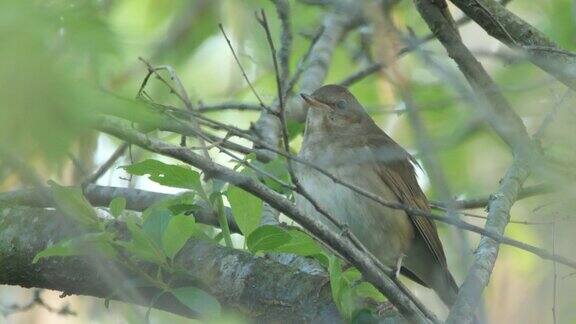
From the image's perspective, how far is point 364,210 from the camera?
568 cm

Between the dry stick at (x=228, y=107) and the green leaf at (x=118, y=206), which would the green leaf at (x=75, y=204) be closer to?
the green leaf at (x=118, y=206)

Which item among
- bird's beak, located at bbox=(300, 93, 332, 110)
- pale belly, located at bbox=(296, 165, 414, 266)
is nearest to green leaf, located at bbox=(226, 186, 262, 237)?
pale belly, located at bbox=(296, 165, 414, 266)

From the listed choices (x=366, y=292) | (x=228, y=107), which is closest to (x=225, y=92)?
(x=228, y=107)

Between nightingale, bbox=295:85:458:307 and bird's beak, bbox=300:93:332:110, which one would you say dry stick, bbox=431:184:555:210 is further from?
bird's beak, bbox=300:93:332:110

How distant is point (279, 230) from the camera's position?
367cm

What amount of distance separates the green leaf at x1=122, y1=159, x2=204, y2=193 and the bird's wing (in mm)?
1965

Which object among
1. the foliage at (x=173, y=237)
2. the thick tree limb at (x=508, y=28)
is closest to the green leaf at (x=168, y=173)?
the foliage at (x=173, y=237)

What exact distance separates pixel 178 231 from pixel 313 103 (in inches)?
108

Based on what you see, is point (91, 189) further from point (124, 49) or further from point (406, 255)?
point (124, 49)

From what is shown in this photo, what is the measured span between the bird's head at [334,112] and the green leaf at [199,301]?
2749 mm

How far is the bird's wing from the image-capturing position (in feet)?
19.1

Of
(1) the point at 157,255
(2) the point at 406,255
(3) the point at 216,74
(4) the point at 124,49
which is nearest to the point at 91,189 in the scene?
(1) the point at 157,255

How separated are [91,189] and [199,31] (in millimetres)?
1177

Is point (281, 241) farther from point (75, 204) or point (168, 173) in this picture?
point (75, 204)
